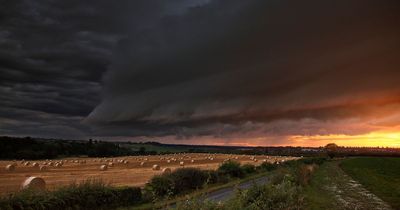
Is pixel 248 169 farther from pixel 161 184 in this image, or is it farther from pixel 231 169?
pixel 161 184

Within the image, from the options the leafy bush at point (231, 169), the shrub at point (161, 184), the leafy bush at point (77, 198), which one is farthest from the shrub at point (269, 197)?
the leafy bush at point (231, 169)

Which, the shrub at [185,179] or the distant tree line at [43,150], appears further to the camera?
the distant tree line at [43,150]

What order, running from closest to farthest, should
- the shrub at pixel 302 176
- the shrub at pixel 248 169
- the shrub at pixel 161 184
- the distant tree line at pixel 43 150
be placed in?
the shrub at pixel 161 184
the shrub at pixel 302 176
the shrub at pixel 248 169
the distant tree line at pixel 43 150

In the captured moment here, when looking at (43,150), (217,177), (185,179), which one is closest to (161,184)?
(185,179)

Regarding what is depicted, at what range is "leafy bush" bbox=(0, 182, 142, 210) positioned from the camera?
20.1 metres

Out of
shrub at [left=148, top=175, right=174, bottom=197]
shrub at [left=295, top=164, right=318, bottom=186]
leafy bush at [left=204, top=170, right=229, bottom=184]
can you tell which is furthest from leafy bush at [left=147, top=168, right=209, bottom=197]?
shrub at [left=295, top=164, right=318, bottom=186]

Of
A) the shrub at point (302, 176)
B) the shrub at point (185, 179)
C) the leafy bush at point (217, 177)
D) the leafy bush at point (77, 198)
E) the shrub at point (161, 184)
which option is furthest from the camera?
the leafy bush at point (217, 177)

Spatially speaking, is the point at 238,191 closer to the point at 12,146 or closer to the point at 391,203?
the point at 391,203

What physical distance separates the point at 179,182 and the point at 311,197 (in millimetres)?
11027

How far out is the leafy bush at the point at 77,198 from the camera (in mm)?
20078

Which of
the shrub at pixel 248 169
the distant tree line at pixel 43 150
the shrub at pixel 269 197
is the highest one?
the distant tree line at pixel 43 150

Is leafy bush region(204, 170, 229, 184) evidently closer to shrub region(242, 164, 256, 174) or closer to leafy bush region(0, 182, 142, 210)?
shrub region(242, 164, 256, 174)

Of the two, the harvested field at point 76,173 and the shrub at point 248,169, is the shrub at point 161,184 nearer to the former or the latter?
the harvested field at point 76,173

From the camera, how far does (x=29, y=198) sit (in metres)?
20.5
